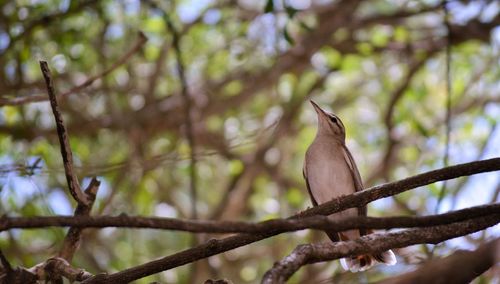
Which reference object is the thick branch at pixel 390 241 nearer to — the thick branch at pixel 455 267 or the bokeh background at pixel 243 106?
the thick branch at pixel 455 267

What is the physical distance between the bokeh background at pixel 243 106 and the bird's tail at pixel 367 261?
2442 mm

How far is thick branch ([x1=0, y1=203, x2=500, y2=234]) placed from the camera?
239 centimetres

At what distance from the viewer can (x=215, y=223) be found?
2.39m

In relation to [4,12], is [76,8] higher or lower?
lower

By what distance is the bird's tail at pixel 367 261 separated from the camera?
17.3 feet

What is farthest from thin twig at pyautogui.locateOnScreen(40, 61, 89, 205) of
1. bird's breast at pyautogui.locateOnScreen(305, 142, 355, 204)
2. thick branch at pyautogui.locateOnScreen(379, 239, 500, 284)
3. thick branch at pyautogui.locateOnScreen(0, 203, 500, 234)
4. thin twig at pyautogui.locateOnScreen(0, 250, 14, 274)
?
bird's breast at pyautogui.locateOnScreen(305, 142, 355, 204)

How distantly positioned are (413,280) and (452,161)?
7499mm

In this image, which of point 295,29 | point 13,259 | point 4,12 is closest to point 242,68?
point 295,29

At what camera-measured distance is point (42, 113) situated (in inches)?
347

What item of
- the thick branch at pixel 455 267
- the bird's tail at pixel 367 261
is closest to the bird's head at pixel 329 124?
the bird's tail at pixel 367 261

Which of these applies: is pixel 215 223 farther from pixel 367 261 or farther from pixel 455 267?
pixel 367 261

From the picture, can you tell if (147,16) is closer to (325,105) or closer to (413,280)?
(325,105)

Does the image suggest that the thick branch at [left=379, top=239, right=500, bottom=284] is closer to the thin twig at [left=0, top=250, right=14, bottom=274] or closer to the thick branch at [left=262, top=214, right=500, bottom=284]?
the thick branch at [left=262, top=214, right=500, bottom=284]

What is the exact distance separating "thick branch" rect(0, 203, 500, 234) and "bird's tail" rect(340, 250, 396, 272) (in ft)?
8.59
